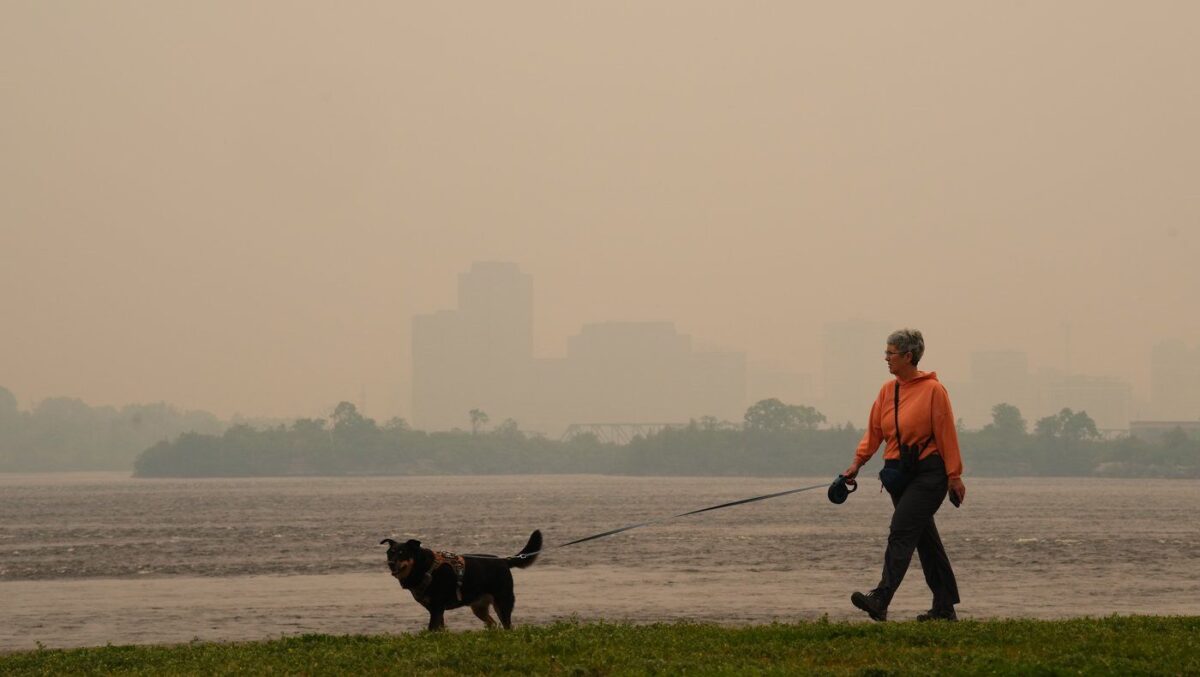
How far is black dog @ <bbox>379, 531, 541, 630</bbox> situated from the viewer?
46.1 feet

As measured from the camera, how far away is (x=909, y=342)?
44.2ft

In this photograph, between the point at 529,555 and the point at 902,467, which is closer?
the point at 902,467

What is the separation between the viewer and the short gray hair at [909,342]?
13.4m

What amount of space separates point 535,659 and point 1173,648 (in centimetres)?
492

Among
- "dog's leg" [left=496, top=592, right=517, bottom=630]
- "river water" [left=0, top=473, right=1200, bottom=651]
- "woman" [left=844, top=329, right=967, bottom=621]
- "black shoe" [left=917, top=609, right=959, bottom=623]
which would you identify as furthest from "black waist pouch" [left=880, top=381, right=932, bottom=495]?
"river water" [left=0, top=473, right=1200, bottom=651]

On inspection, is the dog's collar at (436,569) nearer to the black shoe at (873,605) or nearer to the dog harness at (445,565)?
the dog harness at (445,565)

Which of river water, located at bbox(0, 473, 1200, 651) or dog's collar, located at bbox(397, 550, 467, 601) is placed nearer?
dog's collar, located at bbox(397, 550, 467, 601)

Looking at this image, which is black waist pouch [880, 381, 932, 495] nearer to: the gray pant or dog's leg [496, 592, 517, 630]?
the gray pant

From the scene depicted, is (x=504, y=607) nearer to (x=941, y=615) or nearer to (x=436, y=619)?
(x=436, y=619)

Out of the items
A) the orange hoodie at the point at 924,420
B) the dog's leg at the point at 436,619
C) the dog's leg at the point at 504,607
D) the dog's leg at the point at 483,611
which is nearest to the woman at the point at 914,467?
the orange hoodie at the point at 924,420

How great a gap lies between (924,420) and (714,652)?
3.09 meters

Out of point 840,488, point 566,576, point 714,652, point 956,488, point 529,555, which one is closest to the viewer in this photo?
point 714,652

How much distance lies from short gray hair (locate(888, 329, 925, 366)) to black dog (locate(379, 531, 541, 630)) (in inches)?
159

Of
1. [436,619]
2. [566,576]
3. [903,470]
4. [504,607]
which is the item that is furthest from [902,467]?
[566,576]
